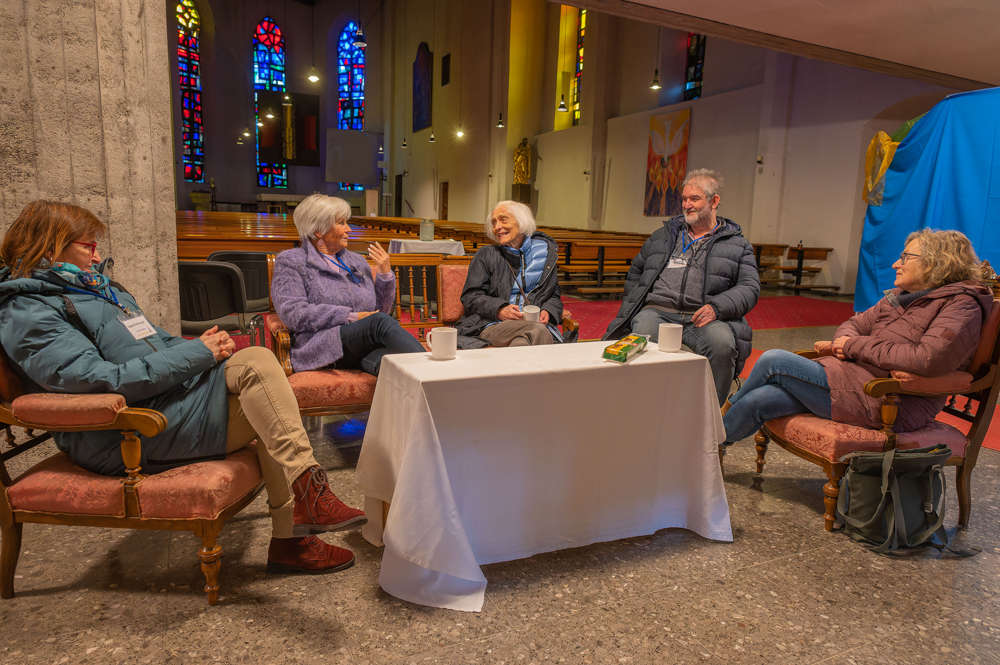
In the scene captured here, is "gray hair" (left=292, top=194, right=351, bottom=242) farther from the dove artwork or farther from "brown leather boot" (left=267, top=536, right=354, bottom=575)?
the dove artwork

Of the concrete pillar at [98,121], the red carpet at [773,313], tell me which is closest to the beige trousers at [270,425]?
the concrete pillar at [98,121]

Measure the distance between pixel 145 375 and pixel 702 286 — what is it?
7.86 feet

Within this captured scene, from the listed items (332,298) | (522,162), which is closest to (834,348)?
(332,298)

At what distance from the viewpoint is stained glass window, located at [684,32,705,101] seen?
39.5ft

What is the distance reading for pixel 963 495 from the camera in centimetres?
223

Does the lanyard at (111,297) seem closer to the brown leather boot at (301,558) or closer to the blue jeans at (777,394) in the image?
the brown leather boot at (301,558)

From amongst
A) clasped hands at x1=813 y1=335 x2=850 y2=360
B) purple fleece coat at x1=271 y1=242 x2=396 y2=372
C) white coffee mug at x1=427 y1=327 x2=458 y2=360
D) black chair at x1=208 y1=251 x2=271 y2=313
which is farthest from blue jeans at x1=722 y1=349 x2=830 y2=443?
black chair at x1=208 y1=251 x2=271 y2=313

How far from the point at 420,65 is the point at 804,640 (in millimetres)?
20377

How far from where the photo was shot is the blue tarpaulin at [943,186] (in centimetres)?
540

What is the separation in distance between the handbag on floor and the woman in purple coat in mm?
1634

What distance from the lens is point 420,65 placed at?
19547mm

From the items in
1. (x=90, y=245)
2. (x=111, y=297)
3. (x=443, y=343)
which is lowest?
(x=443, y=343)

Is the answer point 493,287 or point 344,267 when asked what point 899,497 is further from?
point 344,267

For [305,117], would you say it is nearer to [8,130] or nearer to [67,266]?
[8,130]
